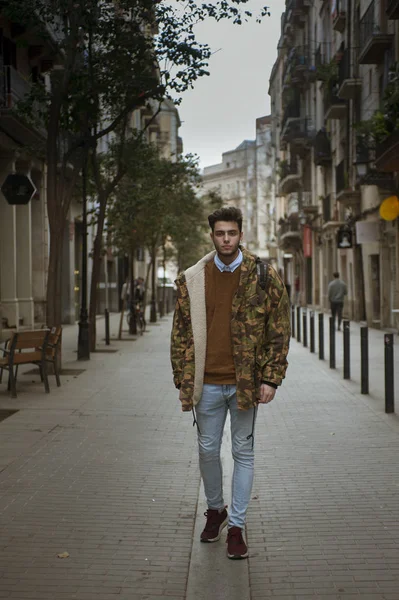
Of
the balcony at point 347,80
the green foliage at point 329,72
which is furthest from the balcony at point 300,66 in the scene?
the balcony at point 347,80

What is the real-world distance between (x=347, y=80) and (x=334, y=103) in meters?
3.56

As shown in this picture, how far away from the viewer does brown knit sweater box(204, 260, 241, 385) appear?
5199 mm

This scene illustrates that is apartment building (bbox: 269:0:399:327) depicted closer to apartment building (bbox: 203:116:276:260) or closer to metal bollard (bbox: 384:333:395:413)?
metal bollard (bbox: 384:333:395:413)

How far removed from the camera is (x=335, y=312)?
29547mm

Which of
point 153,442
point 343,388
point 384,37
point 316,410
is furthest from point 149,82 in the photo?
point 384,37

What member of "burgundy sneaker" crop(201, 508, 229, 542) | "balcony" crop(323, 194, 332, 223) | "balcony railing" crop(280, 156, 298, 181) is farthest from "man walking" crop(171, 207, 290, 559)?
"balcony railing" crop(280, 156, 298, 181)

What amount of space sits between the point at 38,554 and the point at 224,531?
113cm

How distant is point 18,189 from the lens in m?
16.4

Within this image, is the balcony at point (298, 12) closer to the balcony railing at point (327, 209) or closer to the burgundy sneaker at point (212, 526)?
the balcony railing at point (327, 209)

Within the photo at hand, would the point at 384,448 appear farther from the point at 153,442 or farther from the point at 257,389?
the point at 257,389

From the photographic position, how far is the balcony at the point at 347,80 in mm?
33062

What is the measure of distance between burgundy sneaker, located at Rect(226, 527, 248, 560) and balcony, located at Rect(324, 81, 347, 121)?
31804 millimetres

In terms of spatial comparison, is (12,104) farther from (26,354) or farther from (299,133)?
(299,133)

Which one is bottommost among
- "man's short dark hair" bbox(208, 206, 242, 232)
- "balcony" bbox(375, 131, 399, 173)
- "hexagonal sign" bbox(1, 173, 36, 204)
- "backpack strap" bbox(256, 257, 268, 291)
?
"backpack strap" bbox(256, 257, 268, 291)
